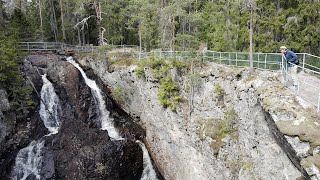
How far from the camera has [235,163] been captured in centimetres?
1549

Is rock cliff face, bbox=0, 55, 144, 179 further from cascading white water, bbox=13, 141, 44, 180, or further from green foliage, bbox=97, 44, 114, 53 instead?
green foliage, bbox=97, 44, 114, 53

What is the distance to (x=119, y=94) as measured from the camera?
2445 centimetres

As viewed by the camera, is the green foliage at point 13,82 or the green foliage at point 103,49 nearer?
the green foliage at point 13,82

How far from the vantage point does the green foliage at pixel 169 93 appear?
65.1 ft

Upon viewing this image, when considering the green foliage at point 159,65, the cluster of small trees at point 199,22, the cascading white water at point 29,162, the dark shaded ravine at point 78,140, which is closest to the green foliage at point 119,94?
the dark shaded ravine at point 78,140

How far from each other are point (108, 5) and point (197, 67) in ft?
68.0

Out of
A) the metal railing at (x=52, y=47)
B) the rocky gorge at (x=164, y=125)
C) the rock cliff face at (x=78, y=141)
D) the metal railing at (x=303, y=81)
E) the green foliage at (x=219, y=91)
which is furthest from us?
the metal railing at (x=52, y=47)

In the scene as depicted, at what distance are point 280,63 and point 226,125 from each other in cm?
419

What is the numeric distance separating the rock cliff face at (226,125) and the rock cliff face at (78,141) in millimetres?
1564

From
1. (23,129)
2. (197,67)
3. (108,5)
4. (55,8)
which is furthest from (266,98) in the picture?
(55,8)

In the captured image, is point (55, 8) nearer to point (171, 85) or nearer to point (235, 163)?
point (171, 85)

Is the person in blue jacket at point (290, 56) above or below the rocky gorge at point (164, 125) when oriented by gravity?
above

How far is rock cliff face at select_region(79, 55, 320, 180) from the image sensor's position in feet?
36.4

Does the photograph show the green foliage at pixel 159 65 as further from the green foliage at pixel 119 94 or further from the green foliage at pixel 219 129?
the green foliage at pixel 219 129
